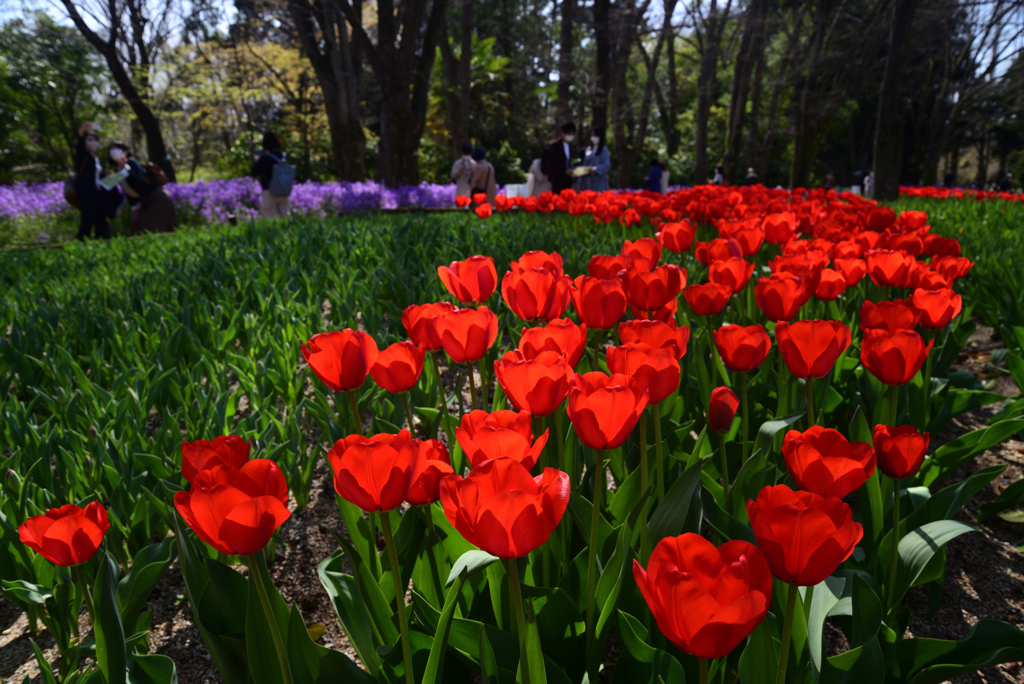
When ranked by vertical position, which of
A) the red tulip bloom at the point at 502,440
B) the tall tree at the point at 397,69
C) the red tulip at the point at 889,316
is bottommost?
the red tulip bloom at the point at 502,440

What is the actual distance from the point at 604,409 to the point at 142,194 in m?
9.54

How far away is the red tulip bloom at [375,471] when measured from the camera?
81cm

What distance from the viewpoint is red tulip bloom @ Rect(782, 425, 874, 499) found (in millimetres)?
863

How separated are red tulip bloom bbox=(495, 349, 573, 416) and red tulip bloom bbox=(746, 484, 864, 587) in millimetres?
350

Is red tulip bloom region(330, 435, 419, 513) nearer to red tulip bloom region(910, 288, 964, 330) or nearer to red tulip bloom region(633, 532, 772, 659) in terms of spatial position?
red tulip bloom region(633, 532, 772, 659)

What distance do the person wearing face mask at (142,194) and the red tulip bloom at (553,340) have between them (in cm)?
860

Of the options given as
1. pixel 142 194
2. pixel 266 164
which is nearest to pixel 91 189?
pixel 142 194

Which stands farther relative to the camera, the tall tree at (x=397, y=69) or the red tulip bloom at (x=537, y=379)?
the tall tree at (x=397, y=69)

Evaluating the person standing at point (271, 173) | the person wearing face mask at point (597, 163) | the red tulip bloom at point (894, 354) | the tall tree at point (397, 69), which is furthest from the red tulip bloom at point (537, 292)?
the tall tree at point (397, 69)

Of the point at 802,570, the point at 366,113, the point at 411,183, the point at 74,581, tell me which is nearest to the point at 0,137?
the point at 366,113

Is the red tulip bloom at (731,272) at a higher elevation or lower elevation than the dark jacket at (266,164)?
lower

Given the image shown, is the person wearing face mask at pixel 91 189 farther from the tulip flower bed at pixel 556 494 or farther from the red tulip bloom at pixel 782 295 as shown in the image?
the red tulip bloom at pixel 782 295

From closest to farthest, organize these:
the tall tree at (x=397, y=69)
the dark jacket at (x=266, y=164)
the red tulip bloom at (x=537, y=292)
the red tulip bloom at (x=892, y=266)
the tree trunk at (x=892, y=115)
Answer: the red tulip bloom at (x=537, y=292) → the red tulip bloom at (x=892, y=266) → the dark jacket at (x=266, y=164) → the tree trunk at (x=892, y=115) → the tall tree at (x=397, y=69)

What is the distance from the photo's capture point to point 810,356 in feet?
4.17
